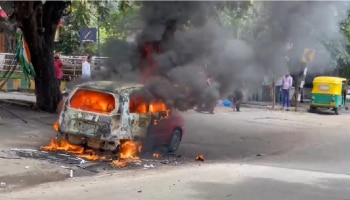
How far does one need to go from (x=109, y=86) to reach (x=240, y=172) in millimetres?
2991

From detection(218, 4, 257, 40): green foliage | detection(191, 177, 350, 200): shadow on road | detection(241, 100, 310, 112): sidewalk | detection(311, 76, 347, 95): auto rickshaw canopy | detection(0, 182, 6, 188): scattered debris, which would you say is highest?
detection(218, 4, 257, 40): green foliage

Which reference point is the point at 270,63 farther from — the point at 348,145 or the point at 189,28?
the point at 348,145

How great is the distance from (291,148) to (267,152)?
1.03 meters

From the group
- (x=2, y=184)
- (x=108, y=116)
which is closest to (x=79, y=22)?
(x=108, y=116)

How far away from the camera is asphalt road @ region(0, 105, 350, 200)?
25.9 feet

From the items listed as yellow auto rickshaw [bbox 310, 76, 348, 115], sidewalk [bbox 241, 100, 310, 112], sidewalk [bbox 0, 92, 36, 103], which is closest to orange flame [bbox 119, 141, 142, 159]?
sidewalk [bbox 0, 92, 36, 103]

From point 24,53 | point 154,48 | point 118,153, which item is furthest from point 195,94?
point 24,53

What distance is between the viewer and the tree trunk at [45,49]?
49.9ft

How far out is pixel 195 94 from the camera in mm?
11445

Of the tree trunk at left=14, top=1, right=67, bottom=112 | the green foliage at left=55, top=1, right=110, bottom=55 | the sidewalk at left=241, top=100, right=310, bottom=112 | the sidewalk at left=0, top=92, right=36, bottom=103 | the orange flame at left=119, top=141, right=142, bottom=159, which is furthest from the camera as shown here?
the sidewalk at left=241, top=100, right=310, bottom=112

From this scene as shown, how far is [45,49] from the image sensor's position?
619 inches

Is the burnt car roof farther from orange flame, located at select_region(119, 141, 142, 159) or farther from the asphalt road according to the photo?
the asphalt road

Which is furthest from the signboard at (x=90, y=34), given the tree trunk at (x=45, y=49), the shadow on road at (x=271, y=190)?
the shadow on road at (x=271, y=190)

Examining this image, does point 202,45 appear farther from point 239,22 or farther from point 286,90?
point 286,90
